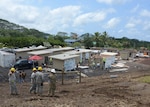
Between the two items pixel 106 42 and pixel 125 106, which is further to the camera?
pixel 106 42

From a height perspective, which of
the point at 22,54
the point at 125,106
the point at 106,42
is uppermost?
the point at 106,42

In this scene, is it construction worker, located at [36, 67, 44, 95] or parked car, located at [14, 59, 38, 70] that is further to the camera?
parked car, located at [14, 59, 38, 70]

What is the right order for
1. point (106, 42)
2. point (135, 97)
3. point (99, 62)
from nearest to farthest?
point (135, 97) < point (99, 62) < point (106, 42)

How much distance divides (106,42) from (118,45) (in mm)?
6543

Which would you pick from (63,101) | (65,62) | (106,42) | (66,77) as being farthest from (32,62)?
(106,42)

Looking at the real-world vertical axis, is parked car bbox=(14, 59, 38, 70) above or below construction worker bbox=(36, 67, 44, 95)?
above

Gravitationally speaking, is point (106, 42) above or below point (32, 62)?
above

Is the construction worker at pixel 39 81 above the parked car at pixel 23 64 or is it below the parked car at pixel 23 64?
below

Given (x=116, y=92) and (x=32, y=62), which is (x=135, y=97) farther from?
(x=32, y=62)

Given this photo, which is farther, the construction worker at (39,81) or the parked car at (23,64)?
the parked car at (23,64)

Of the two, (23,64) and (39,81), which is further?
(23,64)

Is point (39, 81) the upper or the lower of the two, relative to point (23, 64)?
lower

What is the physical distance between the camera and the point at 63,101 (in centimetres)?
1443

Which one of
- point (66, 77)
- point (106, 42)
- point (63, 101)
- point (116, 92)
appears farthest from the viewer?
point (106, 42)
